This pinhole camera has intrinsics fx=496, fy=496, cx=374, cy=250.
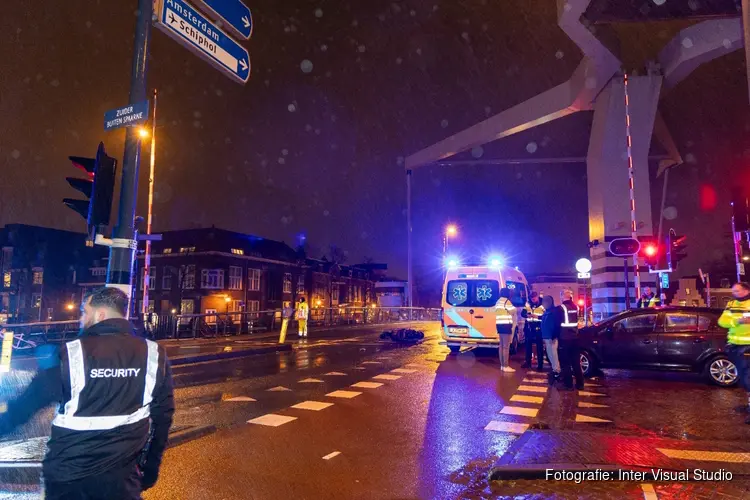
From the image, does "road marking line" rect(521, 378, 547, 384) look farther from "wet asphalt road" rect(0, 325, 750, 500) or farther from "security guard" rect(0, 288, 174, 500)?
"security guard" rect(0, 288, 174, 500)

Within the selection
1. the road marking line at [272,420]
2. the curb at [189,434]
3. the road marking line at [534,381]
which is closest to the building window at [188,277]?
the road marking line at [534,381]

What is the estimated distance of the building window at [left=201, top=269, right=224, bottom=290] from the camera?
167ft

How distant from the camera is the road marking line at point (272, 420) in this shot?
6668mm

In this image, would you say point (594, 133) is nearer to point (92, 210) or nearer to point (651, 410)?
point (651, 410)

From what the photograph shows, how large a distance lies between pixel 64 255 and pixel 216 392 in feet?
222

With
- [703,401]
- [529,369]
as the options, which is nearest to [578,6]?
[529,369]

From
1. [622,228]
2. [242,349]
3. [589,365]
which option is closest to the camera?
[589,365]

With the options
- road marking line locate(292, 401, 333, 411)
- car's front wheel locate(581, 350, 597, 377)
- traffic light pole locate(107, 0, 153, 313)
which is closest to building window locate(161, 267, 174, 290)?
road marking line locate(292, 401, 333, 411)

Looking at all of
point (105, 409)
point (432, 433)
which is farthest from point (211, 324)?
point (105, 409)

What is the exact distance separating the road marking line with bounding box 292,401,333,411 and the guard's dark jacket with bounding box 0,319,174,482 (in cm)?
524

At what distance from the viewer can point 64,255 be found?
65.1 m

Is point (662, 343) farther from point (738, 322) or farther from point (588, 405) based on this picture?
point (588, 405)

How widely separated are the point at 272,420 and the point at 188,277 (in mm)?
48169

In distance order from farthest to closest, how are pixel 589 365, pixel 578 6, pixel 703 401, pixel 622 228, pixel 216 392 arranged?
1. pixel 622 228
2. pixel 578 6
3. pixel 589 365
4. pixel 216 392
5. pixel 703 401
